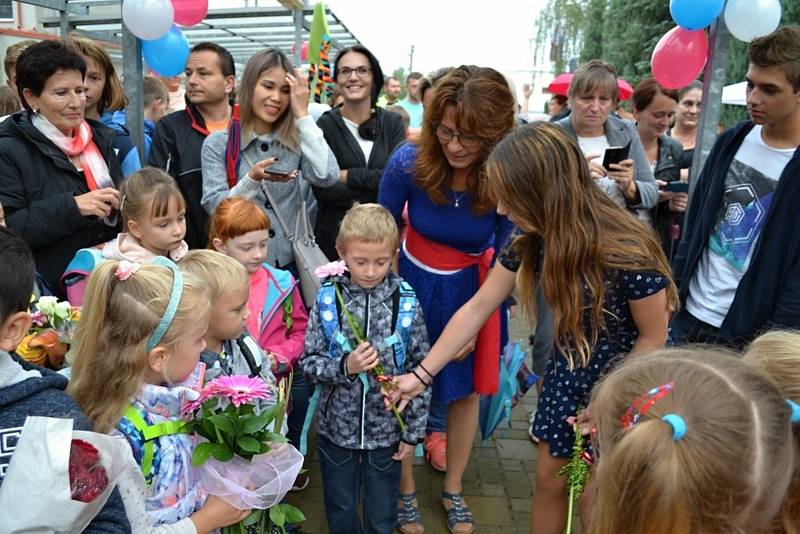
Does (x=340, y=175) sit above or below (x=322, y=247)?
above

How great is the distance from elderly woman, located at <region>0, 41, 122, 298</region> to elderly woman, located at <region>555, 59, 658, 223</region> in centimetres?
248

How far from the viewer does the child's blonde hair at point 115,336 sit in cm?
162

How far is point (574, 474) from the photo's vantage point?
1.80 m

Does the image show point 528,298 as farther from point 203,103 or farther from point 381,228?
point 203,103

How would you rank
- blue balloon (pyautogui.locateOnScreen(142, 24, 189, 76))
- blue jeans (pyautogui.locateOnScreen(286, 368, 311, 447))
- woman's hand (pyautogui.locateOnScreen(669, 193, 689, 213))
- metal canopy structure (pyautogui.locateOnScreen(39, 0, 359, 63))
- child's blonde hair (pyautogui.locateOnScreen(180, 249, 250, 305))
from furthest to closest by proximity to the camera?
metal canopy structure (pyautogui.locateOnScreen(39, 0, 359, 63)) → blue balloon (pyautogui.locateOnScreen(142, 24, 189, 76)) → woman's hand (pyautogui.locateOnScreen(669, 193, 689, 213)) → blue jeans (pyautogui.locateOnScreen(286, 368, 311, 447)) → child's blonde hair (pyautogui.locateOnScreen(180, 249, 250, 305))

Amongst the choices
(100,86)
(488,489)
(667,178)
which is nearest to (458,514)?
(488,489)

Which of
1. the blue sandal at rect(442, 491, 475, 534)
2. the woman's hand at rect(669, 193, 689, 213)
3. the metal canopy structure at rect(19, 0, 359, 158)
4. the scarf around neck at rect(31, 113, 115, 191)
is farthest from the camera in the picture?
the woman's hand at rect(669, 193, 689, 213)

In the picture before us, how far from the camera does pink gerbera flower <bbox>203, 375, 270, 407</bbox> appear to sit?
1.69 metres

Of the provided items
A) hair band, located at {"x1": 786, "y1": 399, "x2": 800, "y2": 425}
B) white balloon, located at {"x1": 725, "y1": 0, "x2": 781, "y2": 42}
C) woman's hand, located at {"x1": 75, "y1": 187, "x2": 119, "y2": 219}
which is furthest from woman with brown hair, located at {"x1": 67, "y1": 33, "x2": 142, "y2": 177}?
white balloon, located at {"x1": 725, "y1": 0, "x2": 781, "y2": 42}

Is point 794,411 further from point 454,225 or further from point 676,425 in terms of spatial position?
point 454,225

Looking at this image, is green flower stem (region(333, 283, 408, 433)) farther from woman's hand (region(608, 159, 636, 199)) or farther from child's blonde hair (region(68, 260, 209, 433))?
woman's hand (region(608, 159, 636, 199))

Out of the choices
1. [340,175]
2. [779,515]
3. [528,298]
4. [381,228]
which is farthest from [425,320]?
[779,515]

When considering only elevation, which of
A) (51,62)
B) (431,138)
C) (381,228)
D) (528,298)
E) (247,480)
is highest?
(51,62)

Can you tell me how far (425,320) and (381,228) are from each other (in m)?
0.59
